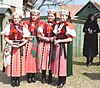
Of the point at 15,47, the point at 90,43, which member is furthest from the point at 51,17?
the point at 90,43

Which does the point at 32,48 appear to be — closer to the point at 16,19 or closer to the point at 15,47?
the point at 15,47

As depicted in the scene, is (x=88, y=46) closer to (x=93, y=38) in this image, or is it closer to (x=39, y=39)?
(x=93, y=38)

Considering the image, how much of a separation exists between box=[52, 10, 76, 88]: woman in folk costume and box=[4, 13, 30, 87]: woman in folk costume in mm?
686

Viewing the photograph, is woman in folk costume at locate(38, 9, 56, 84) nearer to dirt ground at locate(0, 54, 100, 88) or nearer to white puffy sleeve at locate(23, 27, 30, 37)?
white puffy sleeve at locate(23, 27, 30, 37)

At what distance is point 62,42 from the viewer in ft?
19.1

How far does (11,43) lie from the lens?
5.92 meters

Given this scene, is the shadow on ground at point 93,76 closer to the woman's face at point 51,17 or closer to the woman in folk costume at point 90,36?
the woman in folk costume at point 90,36

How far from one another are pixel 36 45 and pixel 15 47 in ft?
1.63

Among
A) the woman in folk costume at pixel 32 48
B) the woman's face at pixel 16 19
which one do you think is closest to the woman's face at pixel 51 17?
the woman in folk costume at pixel 32 48

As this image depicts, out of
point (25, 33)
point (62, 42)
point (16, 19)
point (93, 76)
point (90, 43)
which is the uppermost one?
point (16, 19)

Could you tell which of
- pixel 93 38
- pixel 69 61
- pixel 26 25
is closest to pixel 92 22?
pixel 93 38

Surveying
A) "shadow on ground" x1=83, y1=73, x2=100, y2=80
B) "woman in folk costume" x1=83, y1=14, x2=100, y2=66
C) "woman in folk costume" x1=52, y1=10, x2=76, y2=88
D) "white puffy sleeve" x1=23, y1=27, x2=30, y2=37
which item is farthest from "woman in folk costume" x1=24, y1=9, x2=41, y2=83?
"woman in folk costume" x1=83, y1=14, x2=100, y2=66

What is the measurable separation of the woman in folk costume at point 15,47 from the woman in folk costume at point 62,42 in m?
0.69


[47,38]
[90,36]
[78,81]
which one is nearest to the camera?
[47,38]
